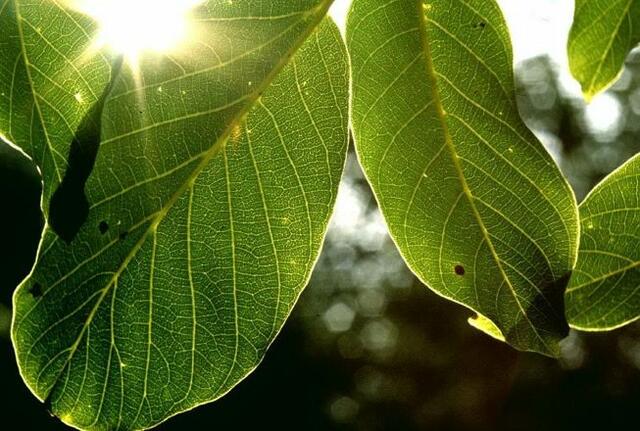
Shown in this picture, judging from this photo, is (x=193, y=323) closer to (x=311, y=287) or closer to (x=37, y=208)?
(x=37, y=208)

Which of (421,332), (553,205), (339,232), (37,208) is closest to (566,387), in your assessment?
(421,332)

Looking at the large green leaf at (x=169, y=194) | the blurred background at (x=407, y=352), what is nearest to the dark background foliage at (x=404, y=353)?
the blurred background at (x=407, y=352)

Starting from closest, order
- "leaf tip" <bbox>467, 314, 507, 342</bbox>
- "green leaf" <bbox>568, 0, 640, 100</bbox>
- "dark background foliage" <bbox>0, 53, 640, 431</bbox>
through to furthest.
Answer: "green leaf" <bbox>568, 0, 640, 100</bbox> → "leaf tip" <bbox>467, 314, 507, 342</bbox> → "dark background foliage" <bbox>0, 53, 640, 431</bbox>

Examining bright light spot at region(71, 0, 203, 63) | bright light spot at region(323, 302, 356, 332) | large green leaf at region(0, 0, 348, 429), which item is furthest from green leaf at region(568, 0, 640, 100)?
bright light spot at region(323, 302, 356, 332)

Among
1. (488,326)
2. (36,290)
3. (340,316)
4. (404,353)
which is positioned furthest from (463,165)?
(340,316)

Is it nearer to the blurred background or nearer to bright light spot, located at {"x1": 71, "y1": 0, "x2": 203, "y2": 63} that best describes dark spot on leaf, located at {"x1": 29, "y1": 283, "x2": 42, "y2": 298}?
bright light spot, located at {"x1": 71, "y1": 0, "x2": 203, "y2": 63}

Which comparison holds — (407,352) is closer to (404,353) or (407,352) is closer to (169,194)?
(404,353)

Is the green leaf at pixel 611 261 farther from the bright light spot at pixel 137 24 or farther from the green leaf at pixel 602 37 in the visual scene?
the bright light spot at pixel 137 24
